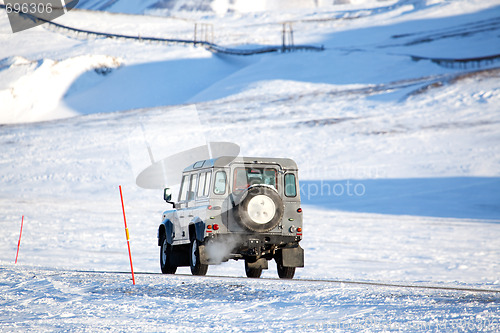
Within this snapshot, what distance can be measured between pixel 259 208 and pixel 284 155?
95.7 ft

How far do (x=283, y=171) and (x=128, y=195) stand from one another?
24.9 meters

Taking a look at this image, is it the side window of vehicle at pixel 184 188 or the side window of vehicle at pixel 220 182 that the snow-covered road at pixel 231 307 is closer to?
the side window of vehicle at pixel 220 182

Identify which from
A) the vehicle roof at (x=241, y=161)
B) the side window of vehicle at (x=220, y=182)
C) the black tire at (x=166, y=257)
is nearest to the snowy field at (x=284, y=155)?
the black tire at (x=166, y=257)

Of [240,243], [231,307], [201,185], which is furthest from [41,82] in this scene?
[231,307]

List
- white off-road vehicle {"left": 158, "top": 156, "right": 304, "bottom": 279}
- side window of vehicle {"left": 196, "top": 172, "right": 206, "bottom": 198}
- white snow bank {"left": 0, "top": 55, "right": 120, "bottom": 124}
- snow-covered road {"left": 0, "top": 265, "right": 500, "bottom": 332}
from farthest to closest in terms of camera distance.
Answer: white snow bank {"left": 0, "top": 55, "right": 120, "bottom": 124}, side window of vehicle {"left": 196, "top": 172, "right": 206, "bottom": 198}, white off-road vehicle {"left": 158, "top": 156, "right": 304, "bottom": 279}, snow-covered road {"left": 0, "top": 265, "right": 500, "bottom": 332}

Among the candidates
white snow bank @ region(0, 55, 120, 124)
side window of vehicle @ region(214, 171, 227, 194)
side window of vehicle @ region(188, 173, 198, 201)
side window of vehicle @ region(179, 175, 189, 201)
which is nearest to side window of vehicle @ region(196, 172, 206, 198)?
side window of vehicle @ region(188, 173, 198, 201)

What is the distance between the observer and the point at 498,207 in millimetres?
30453

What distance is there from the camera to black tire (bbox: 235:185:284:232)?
11578 millimetres

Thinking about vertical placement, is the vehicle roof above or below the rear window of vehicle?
above

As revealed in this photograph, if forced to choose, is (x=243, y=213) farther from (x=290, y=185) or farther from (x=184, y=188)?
(x=184, y=188)

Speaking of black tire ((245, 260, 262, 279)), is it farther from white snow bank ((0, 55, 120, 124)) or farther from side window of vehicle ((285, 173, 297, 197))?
white snow bank ((0, 55, 120, 124))

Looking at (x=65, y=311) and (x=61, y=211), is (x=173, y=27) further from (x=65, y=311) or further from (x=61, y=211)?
(x=65, y=311)

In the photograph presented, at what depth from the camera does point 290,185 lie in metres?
12.6

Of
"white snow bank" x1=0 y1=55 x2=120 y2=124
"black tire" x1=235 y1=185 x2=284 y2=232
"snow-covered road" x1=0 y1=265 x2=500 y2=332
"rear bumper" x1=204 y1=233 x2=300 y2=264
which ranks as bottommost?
"snow-covered road" x1=0 y1=265 x2=500 y2=332
